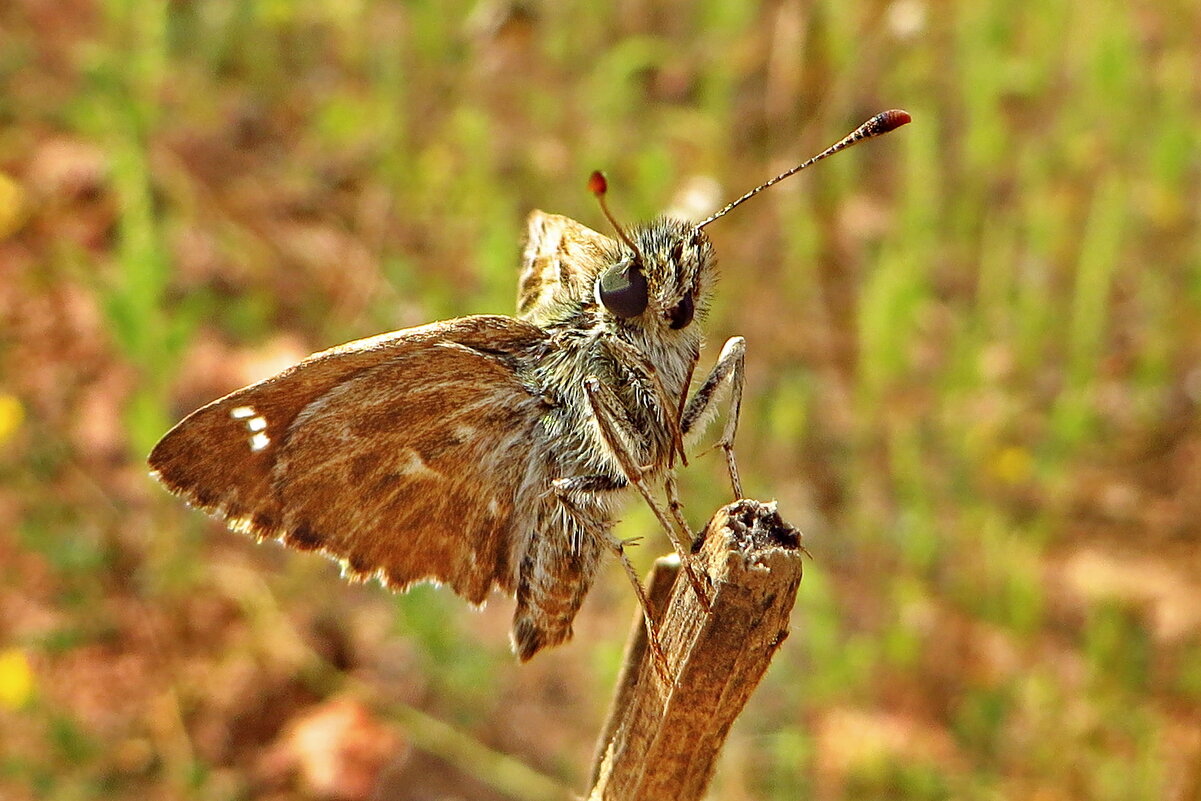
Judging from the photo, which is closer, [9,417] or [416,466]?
[416,466]

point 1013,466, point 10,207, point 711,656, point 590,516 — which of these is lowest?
point 711,656

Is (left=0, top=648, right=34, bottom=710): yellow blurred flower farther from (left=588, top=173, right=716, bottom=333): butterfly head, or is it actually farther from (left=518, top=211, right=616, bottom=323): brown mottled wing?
(left=588, top=173, right=716, bottom=333): butterfly head

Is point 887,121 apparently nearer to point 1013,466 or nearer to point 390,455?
point 390,455

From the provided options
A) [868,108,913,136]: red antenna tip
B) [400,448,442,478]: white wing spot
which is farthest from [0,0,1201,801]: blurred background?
[868,108,913,136]: red antenna tip

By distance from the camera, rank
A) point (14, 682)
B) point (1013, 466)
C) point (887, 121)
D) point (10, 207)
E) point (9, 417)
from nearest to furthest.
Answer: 1. point (887, 121)
2. point (14, 682)
3. point (9, 417)
4. point (1013, 466)
5. point (10, 207)

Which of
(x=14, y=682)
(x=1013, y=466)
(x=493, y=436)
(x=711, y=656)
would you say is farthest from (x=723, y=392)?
(x=1013, y=466)

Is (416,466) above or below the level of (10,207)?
below

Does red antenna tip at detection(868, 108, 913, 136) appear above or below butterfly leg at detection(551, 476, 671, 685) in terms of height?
above
